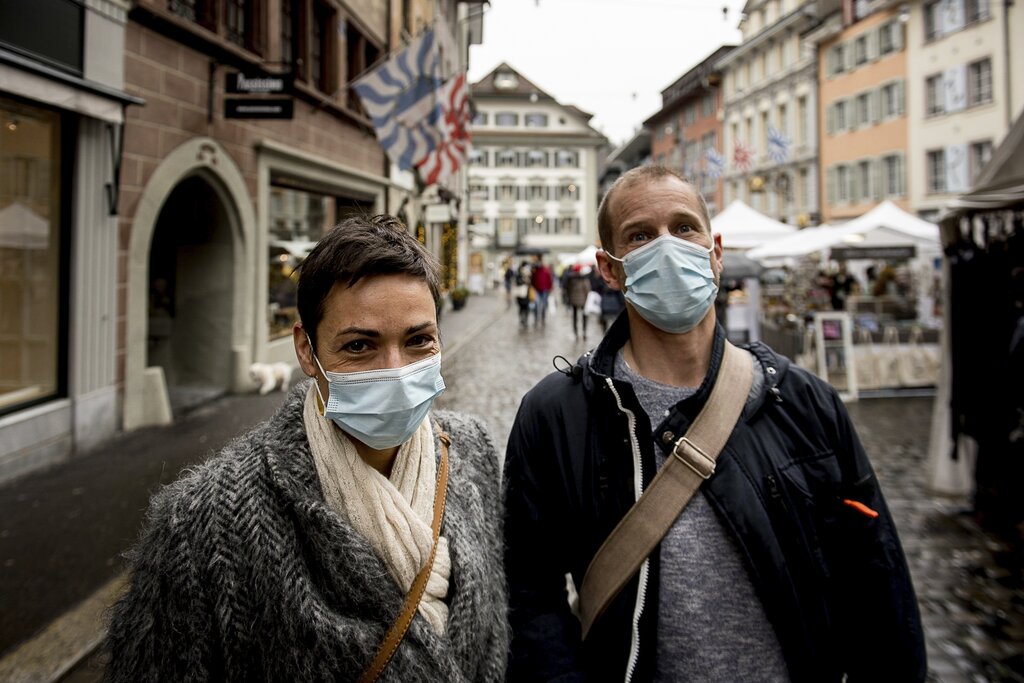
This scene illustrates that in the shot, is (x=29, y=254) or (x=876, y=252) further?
(x=876, y=252)

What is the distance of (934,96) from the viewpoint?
28078mm

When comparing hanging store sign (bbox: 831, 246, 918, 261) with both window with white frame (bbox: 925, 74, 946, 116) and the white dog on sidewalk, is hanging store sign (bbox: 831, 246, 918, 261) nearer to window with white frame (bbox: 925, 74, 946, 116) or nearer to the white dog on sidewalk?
the white dog on sidewalk

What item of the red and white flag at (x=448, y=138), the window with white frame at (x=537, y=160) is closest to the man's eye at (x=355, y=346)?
the red and white flag at (x=448, y=138)

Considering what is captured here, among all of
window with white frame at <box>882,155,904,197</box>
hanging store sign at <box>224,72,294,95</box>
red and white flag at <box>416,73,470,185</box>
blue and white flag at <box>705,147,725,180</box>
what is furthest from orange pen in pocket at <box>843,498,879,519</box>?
window with white frame at <box>882,155,904,197</box>

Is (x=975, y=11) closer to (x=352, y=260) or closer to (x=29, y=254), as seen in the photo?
(x=29, y=254)

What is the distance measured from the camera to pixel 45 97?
6.41 metres

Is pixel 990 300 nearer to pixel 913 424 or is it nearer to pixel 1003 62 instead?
pixel 913 424

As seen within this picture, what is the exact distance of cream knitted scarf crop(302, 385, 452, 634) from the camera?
144 cm

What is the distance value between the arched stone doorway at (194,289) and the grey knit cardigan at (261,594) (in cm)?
1036

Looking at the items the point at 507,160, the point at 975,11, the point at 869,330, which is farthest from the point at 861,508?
the point at 507,160

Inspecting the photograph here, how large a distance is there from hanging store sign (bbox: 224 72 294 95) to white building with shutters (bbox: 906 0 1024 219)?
22.5 m

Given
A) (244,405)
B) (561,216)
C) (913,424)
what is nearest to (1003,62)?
(913,424)

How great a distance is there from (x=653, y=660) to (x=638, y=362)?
2.51 ft

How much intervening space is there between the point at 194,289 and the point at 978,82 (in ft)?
89.5
